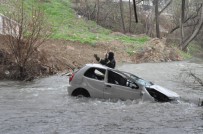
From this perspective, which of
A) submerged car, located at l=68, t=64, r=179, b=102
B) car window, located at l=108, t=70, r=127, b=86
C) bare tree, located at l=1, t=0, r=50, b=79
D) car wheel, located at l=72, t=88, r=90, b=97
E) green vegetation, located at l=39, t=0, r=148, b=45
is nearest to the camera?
submerged car, located at l=68, t=64, r=179, b=102

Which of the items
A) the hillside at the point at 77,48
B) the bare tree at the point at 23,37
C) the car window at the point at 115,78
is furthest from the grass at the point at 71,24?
the car window at the point at 115,78

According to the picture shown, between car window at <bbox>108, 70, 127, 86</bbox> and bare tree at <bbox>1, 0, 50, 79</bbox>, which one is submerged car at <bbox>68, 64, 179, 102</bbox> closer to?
car window at <bbox>108, 70, 127, 86</bbox>

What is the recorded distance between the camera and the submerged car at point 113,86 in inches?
522

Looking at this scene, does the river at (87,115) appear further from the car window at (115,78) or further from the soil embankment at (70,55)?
the soil embankment at (70,55)

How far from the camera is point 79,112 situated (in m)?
12.4

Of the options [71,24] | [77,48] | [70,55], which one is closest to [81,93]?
[70,55]

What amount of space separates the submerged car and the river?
9.4 inches

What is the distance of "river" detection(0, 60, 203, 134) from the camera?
10.3m

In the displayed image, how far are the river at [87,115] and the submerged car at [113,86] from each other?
0.24 meters

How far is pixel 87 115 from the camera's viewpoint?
471 inches

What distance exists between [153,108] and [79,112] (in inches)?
96.1

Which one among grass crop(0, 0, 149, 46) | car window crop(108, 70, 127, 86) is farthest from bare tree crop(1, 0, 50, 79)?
grass crop(0, 0, 149, 46)

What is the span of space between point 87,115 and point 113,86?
2.08 meters

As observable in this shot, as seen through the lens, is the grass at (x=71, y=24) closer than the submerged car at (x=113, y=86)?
No
